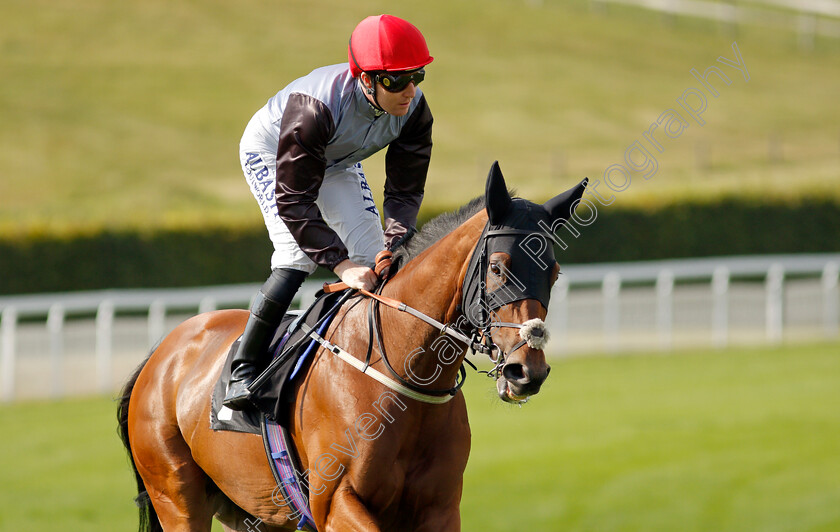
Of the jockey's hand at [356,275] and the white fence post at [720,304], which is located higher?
the jockey's hand at [356,275]

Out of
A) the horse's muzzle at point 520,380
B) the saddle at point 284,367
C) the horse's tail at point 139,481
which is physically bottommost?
the horse's tail at point 139,481

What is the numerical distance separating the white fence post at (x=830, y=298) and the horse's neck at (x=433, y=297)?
11.9 meters

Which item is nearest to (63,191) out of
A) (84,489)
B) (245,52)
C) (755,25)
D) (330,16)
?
(245,52)

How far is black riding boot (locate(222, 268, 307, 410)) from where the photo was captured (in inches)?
133

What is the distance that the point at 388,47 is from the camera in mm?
3064

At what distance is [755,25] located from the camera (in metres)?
45.2

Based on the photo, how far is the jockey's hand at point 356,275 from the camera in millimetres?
3180

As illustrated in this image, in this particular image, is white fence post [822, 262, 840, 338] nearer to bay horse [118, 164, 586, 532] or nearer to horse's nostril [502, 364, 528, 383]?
bay horse [118, 164, 586, 532]

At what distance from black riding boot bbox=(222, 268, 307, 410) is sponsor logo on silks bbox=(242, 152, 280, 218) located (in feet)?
0.95

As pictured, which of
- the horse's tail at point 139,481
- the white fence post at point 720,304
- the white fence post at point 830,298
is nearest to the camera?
the horse's tail at point 139,481

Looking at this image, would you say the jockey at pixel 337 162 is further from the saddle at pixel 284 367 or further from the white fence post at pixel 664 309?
the white fence post at pixel 664 309

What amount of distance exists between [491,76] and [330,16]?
790 centimetres


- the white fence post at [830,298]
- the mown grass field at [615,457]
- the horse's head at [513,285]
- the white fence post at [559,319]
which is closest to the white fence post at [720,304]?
the white fence post at [830,298]

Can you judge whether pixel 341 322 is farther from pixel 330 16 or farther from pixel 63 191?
pixel 330 16
